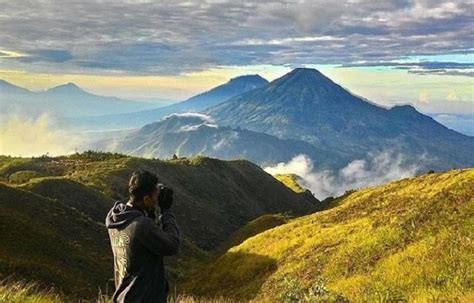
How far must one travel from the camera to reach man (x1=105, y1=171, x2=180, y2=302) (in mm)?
8359

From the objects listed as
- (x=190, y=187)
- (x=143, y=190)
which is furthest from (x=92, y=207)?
(x=143, y=190)

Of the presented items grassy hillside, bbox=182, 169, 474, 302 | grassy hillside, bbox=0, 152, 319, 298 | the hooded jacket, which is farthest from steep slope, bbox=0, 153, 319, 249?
the hooded jacket

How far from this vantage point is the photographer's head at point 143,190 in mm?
8484

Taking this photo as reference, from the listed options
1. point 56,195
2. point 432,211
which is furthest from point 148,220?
point 56,195

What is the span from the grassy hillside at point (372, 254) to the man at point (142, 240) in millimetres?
5024

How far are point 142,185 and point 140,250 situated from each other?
1033 mm

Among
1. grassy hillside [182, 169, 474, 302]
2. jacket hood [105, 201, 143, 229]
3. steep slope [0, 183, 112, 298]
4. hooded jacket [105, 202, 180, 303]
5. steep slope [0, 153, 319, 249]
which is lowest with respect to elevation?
steep slope [0, 153, 319, 249]

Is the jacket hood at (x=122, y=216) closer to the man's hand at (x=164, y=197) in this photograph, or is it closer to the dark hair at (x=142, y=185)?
the dark hair at (x=142, y=185)

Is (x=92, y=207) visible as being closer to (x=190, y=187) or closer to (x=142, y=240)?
(x=190, y=187)

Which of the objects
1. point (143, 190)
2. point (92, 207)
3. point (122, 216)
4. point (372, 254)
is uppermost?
point (143, 190)

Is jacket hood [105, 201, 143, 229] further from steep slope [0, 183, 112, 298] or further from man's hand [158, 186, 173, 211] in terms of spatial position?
steep slope [0, 183, 112, 298]

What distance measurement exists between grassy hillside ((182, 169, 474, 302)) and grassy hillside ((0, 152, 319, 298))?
12305 mm

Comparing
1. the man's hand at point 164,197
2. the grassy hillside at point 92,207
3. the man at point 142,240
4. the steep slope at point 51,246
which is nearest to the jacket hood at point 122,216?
the man at point 142,240

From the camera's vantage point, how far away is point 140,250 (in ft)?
27.8
